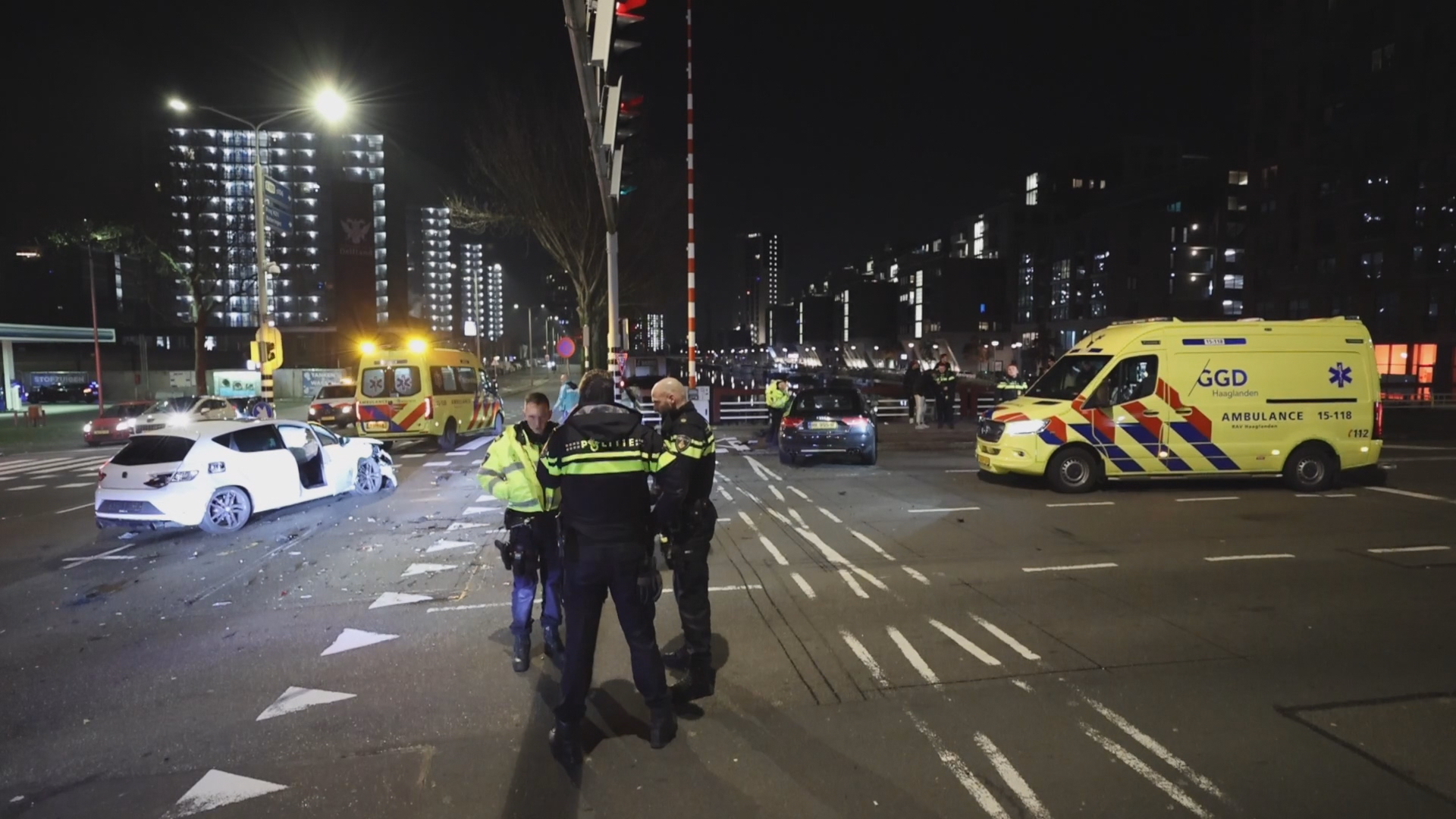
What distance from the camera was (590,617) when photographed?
3998mm

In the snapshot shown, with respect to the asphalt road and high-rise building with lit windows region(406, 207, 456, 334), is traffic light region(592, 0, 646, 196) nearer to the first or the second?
the asphalt road

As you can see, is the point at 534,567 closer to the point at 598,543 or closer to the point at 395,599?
the point at 598,543

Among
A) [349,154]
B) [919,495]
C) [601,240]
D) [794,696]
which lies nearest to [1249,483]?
[919,495]

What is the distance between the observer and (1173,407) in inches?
449

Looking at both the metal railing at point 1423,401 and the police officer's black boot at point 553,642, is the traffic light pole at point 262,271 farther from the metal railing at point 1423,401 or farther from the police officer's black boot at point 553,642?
the metal railing at point 1423,401

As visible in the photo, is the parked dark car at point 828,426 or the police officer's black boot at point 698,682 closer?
the police officer's black boot at point 698,682

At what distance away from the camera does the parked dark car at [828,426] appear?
14656 mm

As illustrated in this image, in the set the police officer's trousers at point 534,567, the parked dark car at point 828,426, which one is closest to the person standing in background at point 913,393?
the parked dark car at point 828,426

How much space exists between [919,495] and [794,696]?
7.48 metres

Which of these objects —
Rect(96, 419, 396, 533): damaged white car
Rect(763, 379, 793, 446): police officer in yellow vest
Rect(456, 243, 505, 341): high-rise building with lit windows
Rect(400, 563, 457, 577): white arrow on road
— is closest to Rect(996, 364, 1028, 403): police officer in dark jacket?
Rect(763, 379, 793, 446): police officer in yellow vest

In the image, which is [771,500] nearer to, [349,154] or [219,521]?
[219,521]

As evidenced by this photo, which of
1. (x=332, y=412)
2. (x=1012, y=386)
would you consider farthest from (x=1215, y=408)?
(x=332, y=412)

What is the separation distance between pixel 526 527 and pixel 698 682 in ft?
4.79

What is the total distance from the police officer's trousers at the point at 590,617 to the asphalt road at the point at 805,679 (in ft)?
1.35
